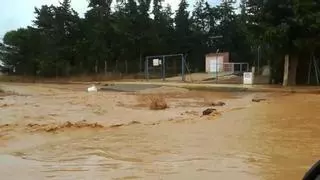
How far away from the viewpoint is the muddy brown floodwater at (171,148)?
870 cm

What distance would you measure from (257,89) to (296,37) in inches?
147

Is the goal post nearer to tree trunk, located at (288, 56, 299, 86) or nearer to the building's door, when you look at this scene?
the building's door

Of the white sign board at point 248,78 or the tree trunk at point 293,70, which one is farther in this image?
the white sign board at point 248,78

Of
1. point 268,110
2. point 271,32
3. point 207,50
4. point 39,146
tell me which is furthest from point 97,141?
point 207,50

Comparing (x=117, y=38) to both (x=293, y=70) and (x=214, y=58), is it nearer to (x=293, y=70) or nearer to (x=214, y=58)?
(x=214, y=58)

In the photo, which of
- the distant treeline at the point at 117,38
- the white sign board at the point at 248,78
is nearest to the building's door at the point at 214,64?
the distant treeline at the point at 117,38

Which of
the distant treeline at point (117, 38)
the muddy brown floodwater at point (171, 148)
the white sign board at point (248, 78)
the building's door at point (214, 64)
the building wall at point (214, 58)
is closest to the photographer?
the muddy brown floodwater at point (171, 148)

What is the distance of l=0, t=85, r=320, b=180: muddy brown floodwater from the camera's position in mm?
8695

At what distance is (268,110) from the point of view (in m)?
19.4

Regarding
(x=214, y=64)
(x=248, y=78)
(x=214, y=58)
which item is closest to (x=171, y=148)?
(x=248, y=78)

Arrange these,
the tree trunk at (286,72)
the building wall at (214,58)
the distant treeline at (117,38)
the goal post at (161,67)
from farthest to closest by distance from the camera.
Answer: the distant treeline at (117,38) → the building wall at (214,58) → the goal post at (161,67) → the tree trunk at (286,72)

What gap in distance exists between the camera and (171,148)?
436 inches

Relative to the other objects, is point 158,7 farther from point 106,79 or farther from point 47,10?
point 106,79

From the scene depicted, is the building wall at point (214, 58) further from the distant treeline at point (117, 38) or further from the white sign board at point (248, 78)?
the white sign board at point (248, 78)
